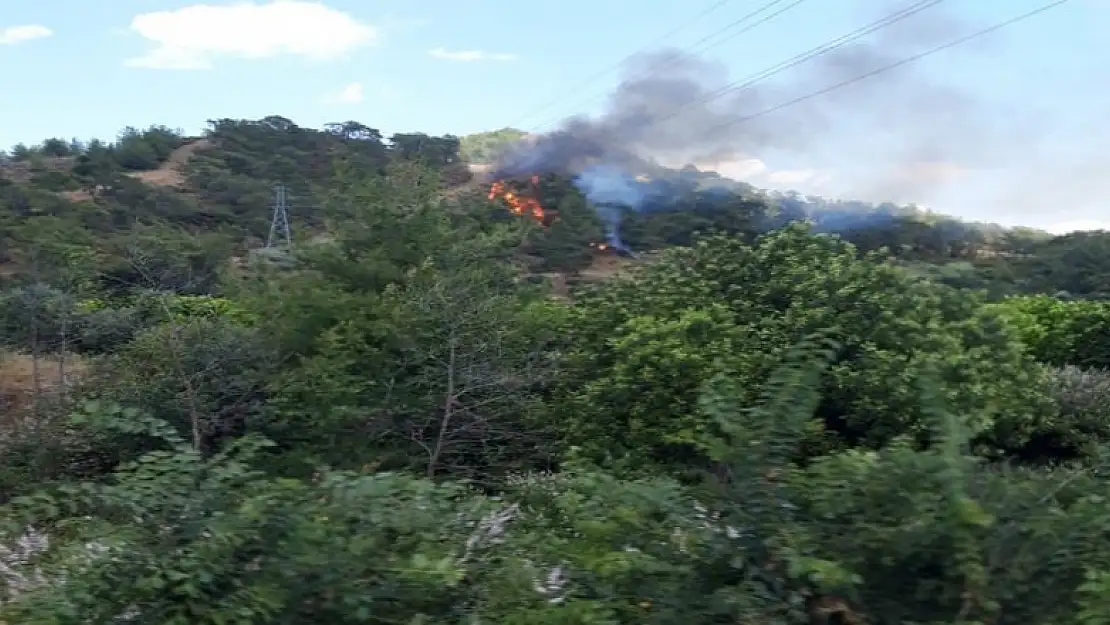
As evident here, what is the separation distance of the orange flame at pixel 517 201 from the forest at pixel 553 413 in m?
0.17

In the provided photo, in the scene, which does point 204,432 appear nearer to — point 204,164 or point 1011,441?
point 1011,441

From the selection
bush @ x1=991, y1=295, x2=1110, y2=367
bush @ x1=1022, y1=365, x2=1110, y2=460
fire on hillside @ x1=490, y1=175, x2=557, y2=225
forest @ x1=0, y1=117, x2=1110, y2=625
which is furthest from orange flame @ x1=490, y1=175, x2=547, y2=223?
bush @ x1=991, y1=295, x2=1110, y2=367

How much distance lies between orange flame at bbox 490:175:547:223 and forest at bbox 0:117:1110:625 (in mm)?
170

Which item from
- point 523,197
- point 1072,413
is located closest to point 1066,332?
point 1072,413

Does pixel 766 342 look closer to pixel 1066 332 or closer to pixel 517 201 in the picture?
pixel 517 201

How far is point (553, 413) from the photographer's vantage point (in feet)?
41.4

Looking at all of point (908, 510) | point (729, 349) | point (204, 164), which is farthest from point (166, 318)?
point (204, 164)

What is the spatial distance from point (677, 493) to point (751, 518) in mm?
528

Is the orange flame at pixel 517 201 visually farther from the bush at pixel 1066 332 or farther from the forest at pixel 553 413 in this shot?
the bush at pixel 1066 332

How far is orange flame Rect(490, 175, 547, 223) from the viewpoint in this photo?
16031mm

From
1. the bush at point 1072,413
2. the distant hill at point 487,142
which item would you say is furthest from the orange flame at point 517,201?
the bush at point 1072,413

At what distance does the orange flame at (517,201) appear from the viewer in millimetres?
16031

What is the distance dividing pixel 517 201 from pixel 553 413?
525 centimetres

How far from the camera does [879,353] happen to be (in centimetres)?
1238
